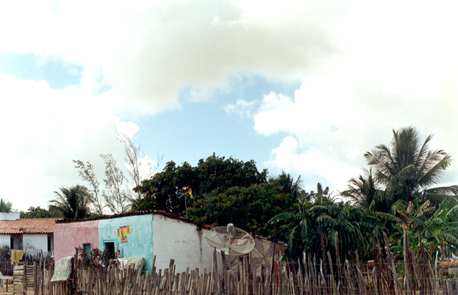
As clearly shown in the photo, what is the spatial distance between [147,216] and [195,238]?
1.93 meters

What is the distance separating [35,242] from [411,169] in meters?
25.1

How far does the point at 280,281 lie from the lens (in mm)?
9203

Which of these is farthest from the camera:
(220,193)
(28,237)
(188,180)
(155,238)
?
(28,237)

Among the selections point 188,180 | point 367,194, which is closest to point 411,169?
point 367,194

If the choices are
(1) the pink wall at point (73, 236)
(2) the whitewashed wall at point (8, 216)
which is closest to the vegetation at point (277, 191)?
(1) the pink wall at point (73, 236)

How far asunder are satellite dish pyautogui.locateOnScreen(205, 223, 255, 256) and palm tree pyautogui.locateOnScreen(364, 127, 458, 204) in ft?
40.1

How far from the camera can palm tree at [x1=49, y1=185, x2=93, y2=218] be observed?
34.2 m

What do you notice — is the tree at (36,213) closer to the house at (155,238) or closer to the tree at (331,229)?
the house at (155,238)

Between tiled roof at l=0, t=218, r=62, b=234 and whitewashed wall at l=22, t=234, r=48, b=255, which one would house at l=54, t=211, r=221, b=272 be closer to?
tiled roof at l=0, t=218, r=62, b=234

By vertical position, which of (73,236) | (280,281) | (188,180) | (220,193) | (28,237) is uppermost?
(188,180)

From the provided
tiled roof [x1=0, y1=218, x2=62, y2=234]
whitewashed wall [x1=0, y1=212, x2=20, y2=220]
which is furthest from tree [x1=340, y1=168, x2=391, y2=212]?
whitewashed wall [x1=0, y1=212, x2=20, y2=220]

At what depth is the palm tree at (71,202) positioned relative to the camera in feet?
112

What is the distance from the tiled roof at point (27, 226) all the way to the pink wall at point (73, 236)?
12452 millimetres

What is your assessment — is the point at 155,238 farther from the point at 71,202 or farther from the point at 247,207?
the point at 71,202
